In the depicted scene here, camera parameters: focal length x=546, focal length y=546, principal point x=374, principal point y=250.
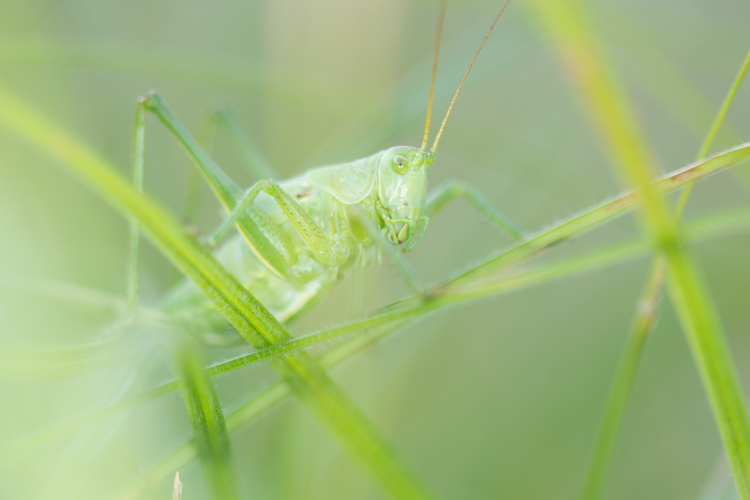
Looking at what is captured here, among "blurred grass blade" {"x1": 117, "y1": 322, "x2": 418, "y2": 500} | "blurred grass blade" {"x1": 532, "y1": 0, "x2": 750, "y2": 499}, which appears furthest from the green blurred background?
"blurred grass blade" {"x1": 532, "y1": 0, "x2": 750, "y2": 499}

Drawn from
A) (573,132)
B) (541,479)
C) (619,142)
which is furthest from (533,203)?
(619,142)

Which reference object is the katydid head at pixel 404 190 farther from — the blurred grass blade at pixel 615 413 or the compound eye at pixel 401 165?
the blurred grass blade at pixel 615 413

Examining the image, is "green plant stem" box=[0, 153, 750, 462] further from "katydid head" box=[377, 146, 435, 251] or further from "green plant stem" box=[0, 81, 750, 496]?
"katydid head" box=[377, 146, 435, 251]

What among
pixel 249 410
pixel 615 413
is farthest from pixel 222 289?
pixel 615 413

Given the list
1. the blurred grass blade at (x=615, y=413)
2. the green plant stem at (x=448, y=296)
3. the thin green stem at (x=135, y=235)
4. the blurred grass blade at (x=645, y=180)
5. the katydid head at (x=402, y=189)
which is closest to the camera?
the blurred grass blade at (x=645, y=180)

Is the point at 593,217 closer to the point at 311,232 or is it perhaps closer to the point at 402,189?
the point at 402,189

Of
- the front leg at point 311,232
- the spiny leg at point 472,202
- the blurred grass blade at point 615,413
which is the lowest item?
the blurred grass blade at point 615,413

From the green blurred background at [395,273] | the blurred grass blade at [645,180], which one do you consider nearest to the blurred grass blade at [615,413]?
the green blurred background at [395,273]
